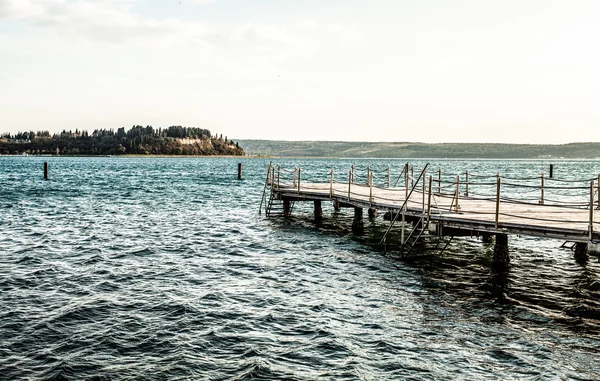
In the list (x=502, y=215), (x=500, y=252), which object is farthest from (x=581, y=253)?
(x=502, y=215)

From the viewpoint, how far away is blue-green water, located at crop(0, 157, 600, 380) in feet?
31.1

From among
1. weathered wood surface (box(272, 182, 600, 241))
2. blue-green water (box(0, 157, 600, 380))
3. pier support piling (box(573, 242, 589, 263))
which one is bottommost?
blue-green water (box(0, 157, 600, 380))

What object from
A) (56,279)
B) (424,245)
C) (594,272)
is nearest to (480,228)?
(594,272)

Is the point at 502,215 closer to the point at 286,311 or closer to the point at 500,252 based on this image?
the point at 500,252

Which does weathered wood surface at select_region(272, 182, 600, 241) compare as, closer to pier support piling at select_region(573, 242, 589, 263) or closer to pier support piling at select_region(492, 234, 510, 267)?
pier support piling at select_region(492, 234, 510, 267)

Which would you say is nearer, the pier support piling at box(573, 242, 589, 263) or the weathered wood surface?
the weathered wood surface

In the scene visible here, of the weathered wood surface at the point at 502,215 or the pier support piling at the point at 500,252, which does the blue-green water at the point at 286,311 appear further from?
the weathered wood surface at the point at 502,215

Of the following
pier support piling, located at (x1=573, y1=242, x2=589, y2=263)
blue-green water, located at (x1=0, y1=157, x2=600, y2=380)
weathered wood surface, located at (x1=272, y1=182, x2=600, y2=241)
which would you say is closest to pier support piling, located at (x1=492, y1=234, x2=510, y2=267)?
blue-green water, located at (x1=0, y1=157, x2=600, y2=380)

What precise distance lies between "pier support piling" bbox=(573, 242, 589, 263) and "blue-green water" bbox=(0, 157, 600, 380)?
1.54ft

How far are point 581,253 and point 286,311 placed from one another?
11.5 m

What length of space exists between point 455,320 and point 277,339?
4036 mm

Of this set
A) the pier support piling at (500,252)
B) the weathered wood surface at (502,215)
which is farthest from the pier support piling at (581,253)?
the pier support piling at (500,252)

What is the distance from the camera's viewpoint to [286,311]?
41.3 ft

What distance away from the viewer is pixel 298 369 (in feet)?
30.7
